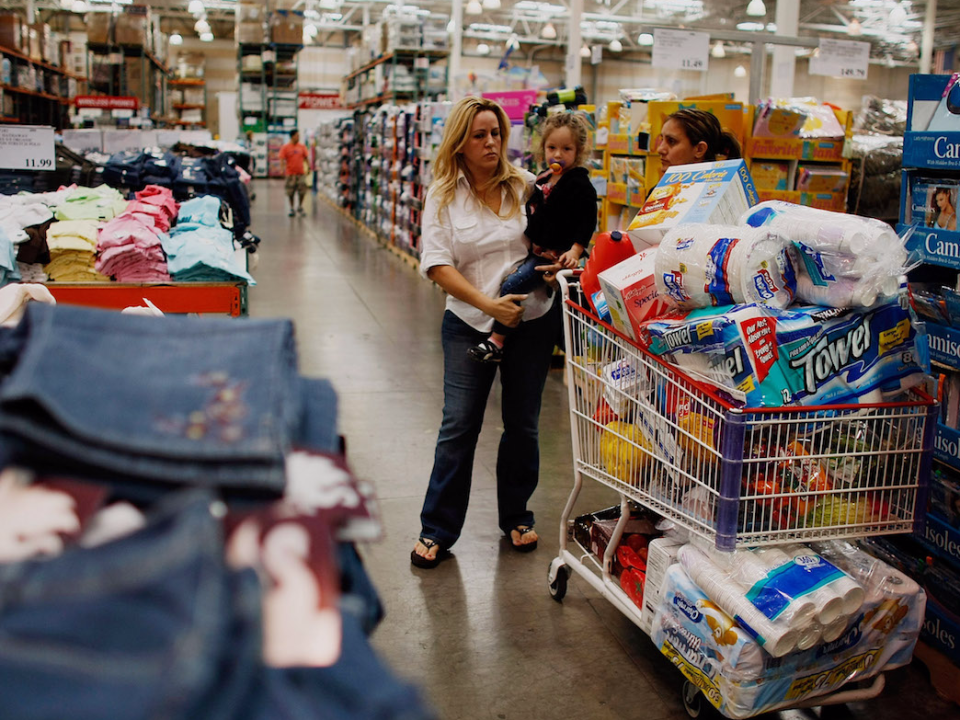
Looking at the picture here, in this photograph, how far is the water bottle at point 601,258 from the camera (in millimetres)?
2549

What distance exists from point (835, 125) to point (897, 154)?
0.52 meters

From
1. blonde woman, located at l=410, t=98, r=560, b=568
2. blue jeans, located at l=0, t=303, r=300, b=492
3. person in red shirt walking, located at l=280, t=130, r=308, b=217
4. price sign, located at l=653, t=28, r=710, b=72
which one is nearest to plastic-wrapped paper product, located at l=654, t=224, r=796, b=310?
blonde woman, located at l=410, t=98, r=560, b=568

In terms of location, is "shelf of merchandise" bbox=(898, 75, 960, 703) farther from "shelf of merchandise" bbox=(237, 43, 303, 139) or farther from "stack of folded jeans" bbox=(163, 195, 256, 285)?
"shelf of merchandise" bbox=(237, 43, 303, 139)

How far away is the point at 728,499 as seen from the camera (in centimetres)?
202

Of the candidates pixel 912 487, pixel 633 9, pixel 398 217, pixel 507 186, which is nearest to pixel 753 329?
pixel 912 487

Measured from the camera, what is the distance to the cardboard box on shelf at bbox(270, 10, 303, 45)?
1939 cm

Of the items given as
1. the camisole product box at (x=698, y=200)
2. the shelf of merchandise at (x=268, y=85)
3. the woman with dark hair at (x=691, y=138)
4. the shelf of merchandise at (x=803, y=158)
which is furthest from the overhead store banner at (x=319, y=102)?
the camisole product box at (x=698, y=200)

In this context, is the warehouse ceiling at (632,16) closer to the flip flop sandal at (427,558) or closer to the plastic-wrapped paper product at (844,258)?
the flip flop sandal at (427,558)

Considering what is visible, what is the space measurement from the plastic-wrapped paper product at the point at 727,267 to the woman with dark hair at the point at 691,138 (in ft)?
4.09

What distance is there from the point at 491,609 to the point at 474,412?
669 millimetres

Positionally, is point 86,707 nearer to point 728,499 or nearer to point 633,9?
point 728,499

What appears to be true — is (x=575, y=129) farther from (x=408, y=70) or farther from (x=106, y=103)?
(x=408, y=70)

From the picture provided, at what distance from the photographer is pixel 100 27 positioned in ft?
46.4

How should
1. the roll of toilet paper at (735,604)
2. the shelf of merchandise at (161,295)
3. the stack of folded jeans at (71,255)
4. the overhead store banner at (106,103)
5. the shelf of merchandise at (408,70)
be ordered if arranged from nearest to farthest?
the roll of toilet paper at (735,604)
the shelf of merchandise at (161,295)
the stack of folded jeans at (71,255)
the overhead store banner at (106,103)
the shelf of merchandise at (408,70)
